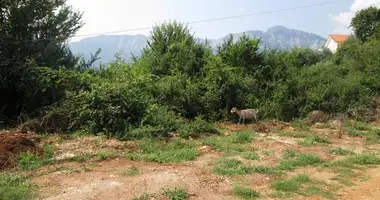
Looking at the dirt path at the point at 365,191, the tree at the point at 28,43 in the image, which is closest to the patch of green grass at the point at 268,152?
the dirt path at the point at 365,191

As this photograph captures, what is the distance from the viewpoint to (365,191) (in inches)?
196

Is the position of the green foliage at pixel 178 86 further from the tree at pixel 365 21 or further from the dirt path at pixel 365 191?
the tree at pixel 365 21

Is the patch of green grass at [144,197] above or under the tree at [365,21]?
under

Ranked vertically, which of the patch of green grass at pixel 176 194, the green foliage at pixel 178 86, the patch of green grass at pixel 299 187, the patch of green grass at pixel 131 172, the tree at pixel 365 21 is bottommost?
the patch of green grass at pixel 299 187

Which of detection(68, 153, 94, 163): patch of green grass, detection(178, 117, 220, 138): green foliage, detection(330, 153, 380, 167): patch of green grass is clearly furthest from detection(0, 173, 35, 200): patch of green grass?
detection(330, 153, 380, 167): patch of green grass

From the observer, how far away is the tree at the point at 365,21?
1172 inches

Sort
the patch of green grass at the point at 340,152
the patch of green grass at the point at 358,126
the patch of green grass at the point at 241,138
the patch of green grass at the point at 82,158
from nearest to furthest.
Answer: the patch of green grass at the point at 82,158 → the patch of green grass at the point at 340,152 → the patch of green grass at the point at 241,138 → the patch of green grass at the point at 358,126

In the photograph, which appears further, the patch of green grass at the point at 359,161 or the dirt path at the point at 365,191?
the patch of green grass at the point at 359,161

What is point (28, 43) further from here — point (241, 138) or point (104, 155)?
point (241, 138)

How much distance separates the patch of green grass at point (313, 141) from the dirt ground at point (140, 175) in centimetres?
29

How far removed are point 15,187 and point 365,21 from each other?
32.7m

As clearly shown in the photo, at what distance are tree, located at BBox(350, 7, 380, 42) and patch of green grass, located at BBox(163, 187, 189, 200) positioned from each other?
29.6 metres

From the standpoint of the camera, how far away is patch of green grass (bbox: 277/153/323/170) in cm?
604

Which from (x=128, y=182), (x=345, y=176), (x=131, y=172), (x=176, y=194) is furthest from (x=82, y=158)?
(x=345, y=176)
